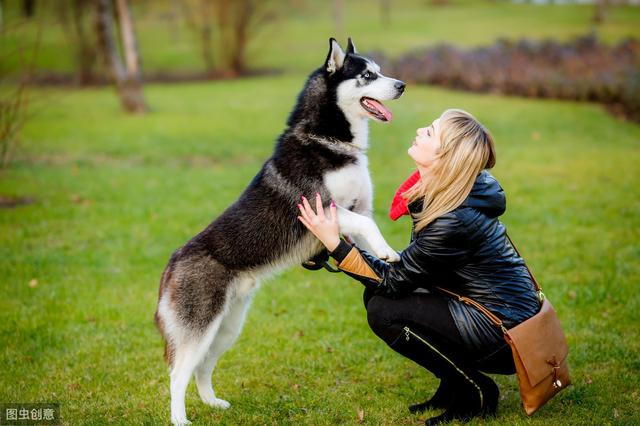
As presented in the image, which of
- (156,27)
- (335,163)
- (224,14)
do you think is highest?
(335,163)

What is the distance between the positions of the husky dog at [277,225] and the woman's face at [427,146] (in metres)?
0.49

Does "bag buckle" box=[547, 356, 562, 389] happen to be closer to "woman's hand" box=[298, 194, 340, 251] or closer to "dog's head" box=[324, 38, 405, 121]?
"woman's hand" box=[298, 194, 340, 251]

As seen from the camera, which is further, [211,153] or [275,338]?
[211,153]

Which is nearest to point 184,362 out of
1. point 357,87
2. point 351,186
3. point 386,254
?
point 386,254

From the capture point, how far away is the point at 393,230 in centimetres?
776

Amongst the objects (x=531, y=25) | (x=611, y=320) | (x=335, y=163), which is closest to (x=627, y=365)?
(x=611, y=320)

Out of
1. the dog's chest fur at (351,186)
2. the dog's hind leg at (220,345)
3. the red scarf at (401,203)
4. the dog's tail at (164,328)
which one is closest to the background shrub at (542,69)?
the dog's chest fur at (351,186)

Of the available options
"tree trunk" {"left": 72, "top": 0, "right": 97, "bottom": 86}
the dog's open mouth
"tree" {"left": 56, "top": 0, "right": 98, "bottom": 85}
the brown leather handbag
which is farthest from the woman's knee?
"tree trunk" {"left": 72, "top": 0, "right": 97, "bottom": 86}

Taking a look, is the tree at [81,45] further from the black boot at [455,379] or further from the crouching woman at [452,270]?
the black boot at [455,379]

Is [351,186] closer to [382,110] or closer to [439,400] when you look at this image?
[382,110]

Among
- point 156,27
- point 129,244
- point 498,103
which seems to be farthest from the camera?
point 156,27

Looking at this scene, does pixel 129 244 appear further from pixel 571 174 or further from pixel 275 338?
pixel 571 174

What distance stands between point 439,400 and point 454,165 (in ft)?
5.04

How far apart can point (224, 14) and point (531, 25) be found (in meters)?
19.0
